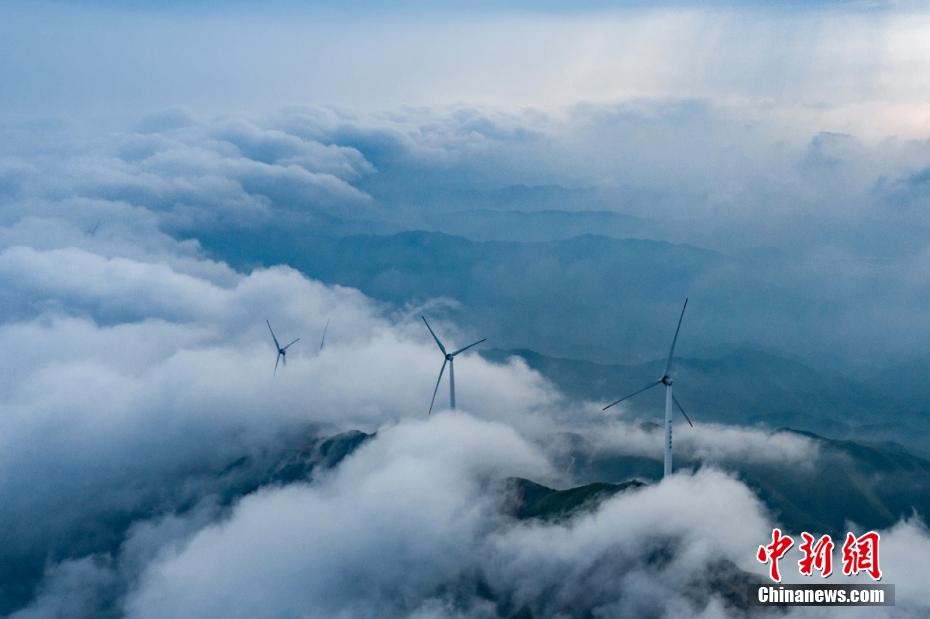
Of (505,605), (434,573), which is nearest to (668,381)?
(505,605)

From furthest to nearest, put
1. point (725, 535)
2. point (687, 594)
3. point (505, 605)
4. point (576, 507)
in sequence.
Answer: point (576, 507) < point (505, 605) < point (725, 535) < point (687, 594)

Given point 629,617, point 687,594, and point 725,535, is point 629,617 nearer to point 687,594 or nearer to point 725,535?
point 687,594

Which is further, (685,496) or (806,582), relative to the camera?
(685,496)

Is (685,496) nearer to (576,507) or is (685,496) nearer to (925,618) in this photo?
(576,507)

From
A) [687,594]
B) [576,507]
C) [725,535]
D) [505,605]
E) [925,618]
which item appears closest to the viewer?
[925,618]

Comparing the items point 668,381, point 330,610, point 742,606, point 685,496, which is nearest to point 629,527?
point 685,496

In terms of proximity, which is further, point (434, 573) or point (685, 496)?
point (434, 573)

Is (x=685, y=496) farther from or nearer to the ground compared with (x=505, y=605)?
farther from the ground

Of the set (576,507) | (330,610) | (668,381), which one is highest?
(668,381)

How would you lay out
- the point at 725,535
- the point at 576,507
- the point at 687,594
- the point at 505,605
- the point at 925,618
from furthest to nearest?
the point at 576,507, the point at 505,605, the point at 725,535, the point at 687,594, the point at 925,618
